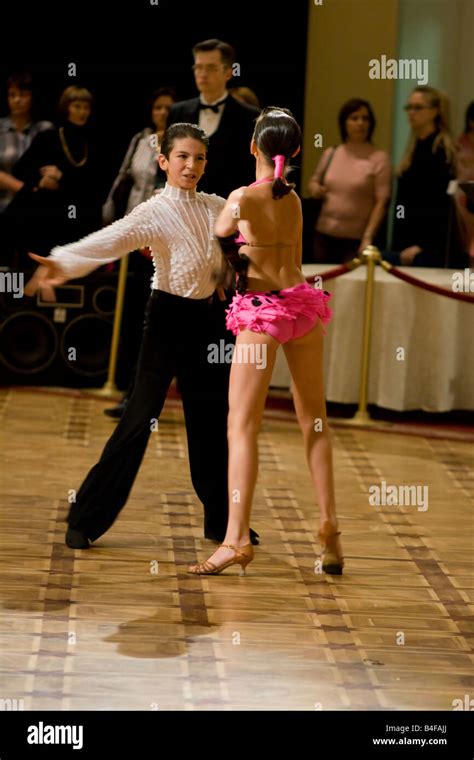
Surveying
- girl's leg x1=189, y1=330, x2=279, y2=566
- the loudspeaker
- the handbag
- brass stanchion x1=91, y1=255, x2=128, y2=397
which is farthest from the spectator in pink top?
girl's leg x1=189, y1=330, x2=279, y2=566

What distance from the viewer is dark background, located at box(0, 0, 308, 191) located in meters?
10.7

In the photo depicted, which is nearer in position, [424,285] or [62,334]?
[424,285]

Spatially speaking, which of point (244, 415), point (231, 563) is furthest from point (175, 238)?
point (231, 563)

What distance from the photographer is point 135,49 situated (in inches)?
424

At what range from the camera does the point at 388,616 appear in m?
4.74

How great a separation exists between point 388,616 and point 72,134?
4.93 meters

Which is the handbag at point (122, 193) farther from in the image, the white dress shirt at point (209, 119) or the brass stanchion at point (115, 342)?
the white dress shirt at point (209, 119)

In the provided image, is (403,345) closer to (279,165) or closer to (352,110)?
(352,110)

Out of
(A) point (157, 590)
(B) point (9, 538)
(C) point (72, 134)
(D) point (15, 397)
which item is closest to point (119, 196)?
(C) point (72, 134)

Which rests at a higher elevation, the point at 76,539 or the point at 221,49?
the point at 221,49

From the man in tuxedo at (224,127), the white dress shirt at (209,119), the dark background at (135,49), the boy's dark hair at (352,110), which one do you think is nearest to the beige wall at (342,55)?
the dark background at (135,49)

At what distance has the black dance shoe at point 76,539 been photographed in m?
5.41

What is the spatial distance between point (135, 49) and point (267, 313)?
6.31 m

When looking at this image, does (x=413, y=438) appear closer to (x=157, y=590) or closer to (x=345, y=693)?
(x=157, y=590)
